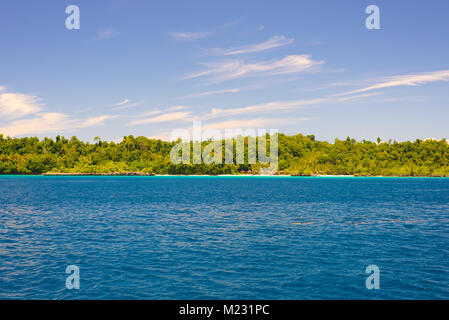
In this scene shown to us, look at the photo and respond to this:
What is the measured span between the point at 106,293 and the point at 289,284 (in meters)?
13.6

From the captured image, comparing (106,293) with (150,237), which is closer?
(106,293)

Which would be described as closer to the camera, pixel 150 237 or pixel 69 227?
pixel 150 237

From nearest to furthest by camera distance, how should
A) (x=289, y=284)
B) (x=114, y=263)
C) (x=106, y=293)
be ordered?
(x=106, y=293) → (x=289, y=284) → (x=114, y=263)
